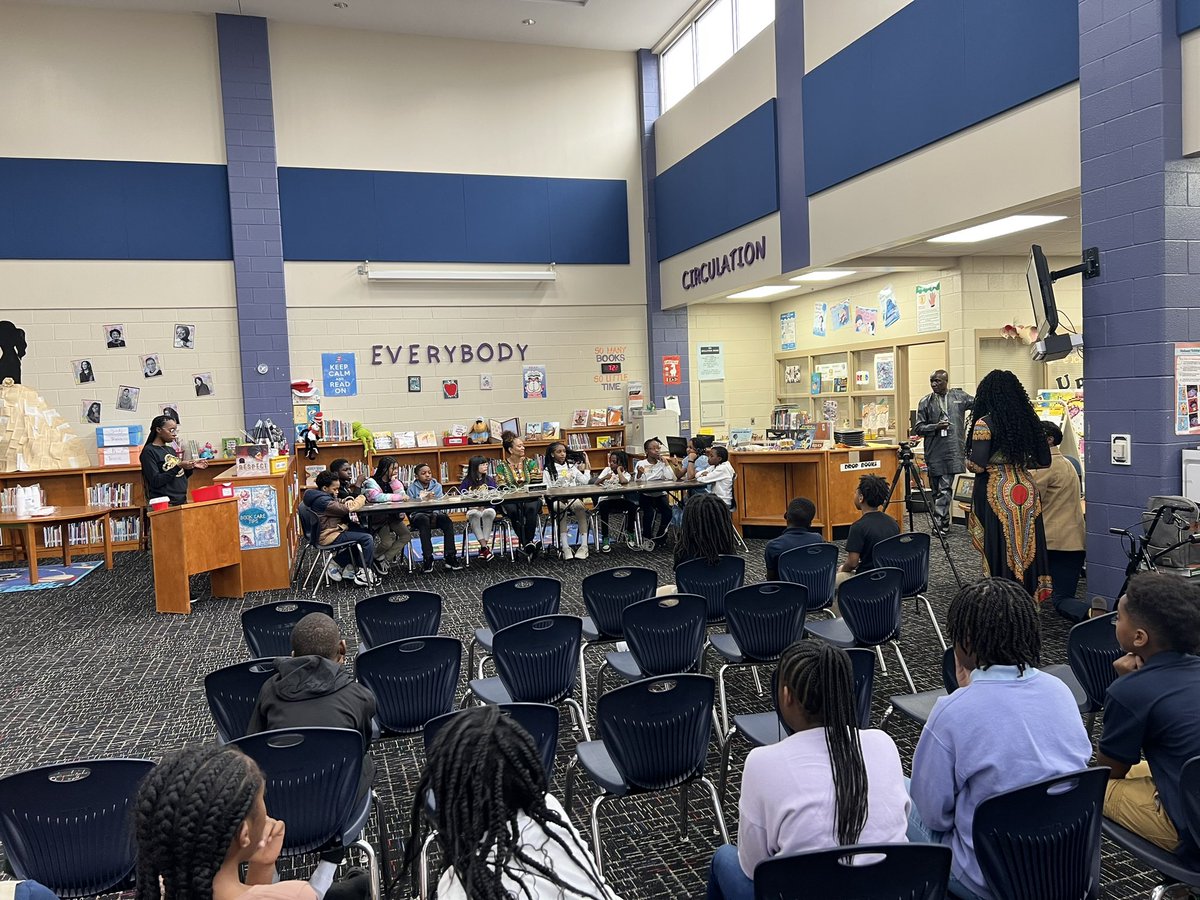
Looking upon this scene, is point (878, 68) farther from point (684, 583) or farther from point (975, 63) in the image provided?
point (684, 583)

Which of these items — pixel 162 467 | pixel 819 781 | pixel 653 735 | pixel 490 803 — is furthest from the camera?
pixel 162 467

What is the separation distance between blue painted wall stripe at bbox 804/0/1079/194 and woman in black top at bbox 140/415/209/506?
7083 mm

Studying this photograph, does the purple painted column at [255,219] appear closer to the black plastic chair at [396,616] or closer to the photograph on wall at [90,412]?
the photograph on wall at [90,412]

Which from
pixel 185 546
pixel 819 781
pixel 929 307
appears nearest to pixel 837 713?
pixel 819 781

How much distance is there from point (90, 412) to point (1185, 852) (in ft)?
37.2

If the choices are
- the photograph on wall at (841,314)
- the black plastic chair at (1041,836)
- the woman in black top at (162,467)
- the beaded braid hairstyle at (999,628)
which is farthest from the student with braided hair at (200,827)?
the photograph on wall at (841,314)

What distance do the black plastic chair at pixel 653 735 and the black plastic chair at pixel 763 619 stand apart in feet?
3.47

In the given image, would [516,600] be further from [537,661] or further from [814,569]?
[814,569]

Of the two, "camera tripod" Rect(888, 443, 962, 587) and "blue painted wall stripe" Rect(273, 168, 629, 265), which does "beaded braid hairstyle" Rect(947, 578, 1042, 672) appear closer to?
"camera tripod" Rect(888, 443, 962, 587)

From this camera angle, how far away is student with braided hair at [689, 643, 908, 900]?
1.94 meters

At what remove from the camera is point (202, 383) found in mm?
10742

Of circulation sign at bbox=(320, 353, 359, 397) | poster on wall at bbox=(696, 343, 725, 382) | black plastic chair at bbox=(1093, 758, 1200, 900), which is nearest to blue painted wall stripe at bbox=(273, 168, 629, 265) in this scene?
circulation sign at bbox=(320, 353, 359, 397)

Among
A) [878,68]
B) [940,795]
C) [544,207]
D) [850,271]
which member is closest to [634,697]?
[940,795]

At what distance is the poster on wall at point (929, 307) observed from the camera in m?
9.70
